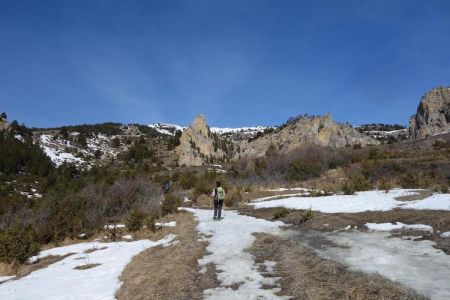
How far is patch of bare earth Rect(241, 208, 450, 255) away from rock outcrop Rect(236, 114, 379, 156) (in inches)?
2259

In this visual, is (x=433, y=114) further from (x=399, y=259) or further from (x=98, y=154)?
(x=399, y=259)

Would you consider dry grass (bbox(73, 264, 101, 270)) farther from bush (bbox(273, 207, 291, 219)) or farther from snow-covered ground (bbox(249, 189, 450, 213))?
snow-covered ground (bbox(249, 189, 450, 213))

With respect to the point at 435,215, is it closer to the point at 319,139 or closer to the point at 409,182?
the point at 409,182

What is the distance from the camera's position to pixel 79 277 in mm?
11484

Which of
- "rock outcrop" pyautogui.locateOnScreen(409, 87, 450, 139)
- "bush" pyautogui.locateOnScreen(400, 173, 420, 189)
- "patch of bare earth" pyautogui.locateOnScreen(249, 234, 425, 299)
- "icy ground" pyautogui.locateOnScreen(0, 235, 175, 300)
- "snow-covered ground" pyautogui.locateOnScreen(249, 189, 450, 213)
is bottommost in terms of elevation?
"icy ground" pyautogui.locateOnScreen(0, 235, 175, 300)

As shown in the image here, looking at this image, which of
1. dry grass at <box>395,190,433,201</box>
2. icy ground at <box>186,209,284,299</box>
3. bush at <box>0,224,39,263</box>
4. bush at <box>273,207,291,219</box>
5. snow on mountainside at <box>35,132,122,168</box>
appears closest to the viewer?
icy ground at <box>186,209,284,299</box>

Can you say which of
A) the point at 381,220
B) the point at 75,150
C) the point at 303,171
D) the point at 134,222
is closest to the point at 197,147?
the point at 75,150

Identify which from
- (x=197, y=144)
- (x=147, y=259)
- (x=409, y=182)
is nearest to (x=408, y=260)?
(x=147, y=259)

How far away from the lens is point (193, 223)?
17.8m

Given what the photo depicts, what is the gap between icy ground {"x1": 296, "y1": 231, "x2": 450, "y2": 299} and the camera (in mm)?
7012

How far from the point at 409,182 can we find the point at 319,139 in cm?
5158

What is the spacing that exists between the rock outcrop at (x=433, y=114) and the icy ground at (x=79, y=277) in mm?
84419

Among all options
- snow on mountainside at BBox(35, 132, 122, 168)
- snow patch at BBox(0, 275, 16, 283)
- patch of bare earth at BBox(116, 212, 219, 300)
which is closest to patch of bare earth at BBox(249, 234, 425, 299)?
patch of bare earth at BBox(116, 212, 219, 300)

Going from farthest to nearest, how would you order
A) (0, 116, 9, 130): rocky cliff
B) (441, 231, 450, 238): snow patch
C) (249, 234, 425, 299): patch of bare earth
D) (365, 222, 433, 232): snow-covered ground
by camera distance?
(0, 116, 9, 130): rocky cliff < (365, 222, 433, 232): snow-covered ground < (441, 231, 450, 238): snow patch < (249, 234, 425, 299): patch of bare earth
